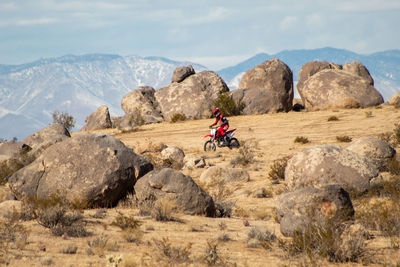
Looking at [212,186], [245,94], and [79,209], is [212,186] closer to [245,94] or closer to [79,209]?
[79,209]

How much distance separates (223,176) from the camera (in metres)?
12.4

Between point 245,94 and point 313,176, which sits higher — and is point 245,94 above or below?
above

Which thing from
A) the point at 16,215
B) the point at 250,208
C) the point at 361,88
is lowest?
the point at 250,208

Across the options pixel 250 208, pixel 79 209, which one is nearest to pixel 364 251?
pixel 250 208

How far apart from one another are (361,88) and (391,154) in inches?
652

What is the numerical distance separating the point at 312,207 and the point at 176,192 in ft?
9.04

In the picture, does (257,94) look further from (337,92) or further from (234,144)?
(234,144)

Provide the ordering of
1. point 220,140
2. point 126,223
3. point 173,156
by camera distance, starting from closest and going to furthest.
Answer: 1. point 126,223
2. point 173,156
3. point 220,140

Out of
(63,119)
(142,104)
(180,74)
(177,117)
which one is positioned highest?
(180,74)

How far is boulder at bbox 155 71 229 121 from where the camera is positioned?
2697 cm

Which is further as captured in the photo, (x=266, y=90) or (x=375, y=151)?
(x=266, y=90)

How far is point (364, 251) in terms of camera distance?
5.39 metres

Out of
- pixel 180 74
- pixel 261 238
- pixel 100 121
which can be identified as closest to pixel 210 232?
pixel 261 238

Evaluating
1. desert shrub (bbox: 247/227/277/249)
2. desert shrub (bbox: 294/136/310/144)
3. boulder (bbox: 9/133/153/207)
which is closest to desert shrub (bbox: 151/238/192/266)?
desert shrub (bbox: 247/227/277/249)
